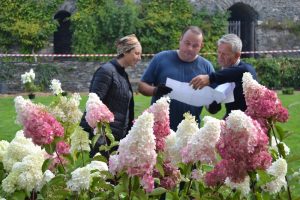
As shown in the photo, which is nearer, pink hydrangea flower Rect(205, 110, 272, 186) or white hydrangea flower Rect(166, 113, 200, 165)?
pink hydrangea flower Rect(205, 110, 272, 186)

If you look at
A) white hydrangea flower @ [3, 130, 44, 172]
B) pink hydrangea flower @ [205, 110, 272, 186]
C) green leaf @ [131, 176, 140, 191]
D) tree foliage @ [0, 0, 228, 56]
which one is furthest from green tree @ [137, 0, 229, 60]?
pink hydrangea flower @ [205, 110, 272, 186]

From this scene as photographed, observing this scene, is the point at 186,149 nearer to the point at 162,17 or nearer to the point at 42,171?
the point at 42,171

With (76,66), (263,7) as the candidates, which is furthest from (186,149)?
(263,7)

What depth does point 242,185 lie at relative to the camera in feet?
8.36

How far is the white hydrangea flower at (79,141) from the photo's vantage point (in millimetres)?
3090

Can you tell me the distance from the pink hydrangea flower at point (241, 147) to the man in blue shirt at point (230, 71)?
1.97m

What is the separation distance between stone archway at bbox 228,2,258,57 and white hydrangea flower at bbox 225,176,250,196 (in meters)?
20.4

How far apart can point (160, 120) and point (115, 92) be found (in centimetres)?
240

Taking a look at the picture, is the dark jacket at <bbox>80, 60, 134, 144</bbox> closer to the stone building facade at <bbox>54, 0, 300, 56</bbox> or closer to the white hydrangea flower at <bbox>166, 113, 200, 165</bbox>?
the white hydrangea flower at <bbox>166, 113, 200, 165</bbox>

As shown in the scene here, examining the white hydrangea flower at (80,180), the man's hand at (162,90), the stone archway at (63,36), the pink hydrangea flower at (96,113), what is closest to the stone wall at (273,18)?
the stone archway at (63,36)

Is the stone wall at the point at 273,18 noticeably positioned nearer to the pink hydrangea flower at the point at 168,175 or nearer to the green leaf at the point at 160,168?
the pink hydrangea flower at the point at 168,175

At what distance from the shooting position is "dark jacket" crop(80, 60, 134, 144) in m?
5.07

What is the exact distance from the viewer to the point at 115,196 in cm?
269

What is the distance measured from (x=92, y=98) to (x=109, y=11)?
1763 cm
